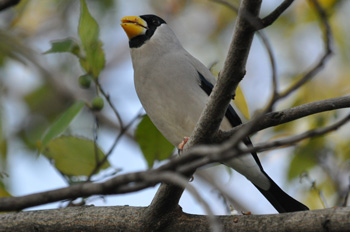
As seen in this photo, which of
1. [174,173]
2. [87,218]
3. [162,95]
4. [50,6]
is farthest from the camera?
[50,6]

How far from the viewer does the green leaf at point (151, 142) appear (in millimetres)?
3199

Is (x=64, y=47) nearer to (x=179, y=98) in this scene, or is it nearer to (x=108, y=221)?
(x=179, y=98)

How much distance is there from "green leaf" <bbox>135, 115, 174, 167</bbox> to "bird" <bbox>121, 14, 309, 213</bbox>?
0.17ft

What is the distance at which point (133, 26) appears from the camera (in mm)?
3736

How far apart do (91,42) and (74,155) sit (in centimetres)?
71

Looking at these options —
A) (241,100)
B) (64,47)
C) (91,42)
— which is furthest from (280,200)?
(64,47)

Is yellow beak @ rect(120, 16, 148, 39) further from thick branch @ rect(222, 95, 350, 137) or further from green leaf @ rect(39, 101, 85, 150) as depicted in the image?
thick branch @ rect(222, 95, 350, 137)

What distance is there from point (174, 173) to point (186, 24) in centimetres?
553

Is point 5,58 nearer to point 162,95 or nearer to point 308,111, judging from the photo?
point 162,95

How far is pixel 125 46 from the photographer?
268 inches

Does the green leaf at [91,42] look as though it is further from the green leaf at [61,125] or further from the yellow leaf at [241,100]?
the yellow leaf at [241,100]

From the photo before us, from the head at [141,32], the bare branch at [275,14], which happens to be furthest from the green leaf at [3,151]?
the bare branch at [275,14]

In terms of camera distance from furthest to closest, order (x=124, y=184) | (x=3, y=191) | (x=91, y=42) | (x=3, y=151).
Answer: (x=3, y=151)
(x=91, y=42)
(x=3, y=191)
(x=124, y=184)

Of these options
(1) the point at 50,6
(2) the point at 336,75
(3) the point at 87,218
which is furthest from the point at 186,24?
(3) the point at 87,218
